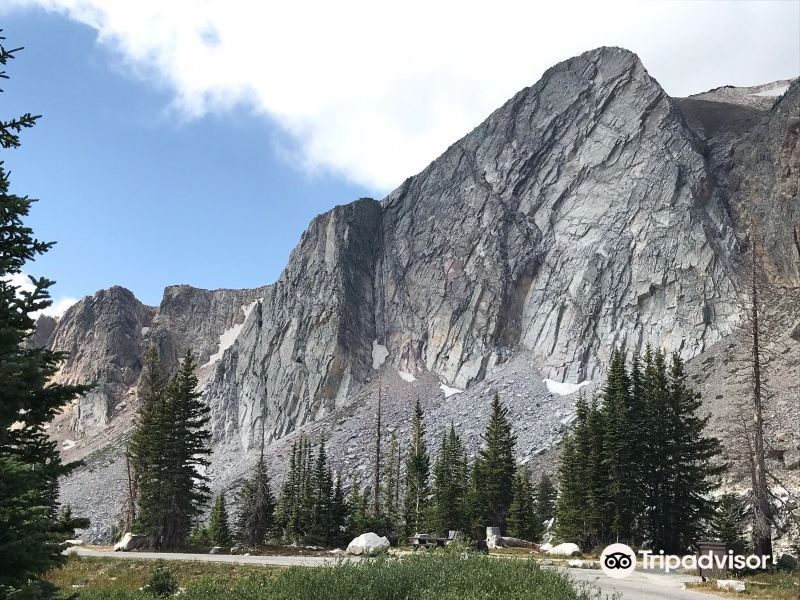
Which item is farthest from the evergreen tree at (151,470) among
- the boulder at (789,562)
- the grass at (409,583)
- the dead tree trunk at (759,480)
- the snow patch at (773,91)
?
the snow patch at (773,91)

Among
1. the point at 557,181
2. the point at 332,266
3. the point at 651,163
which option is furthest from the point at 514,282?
the point at 332,266

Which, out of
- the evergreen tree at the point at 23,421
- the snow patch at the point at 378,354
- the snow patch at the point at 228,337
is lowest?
the evergreen tree at the point at 23,421

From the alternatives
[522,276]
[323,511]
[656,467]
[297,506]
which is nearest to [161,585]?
Result: [656,467]

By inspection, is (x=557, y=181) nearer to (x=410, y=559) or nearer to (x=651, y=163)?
(x=651, y=163)

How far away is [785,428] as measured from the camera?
57875mm

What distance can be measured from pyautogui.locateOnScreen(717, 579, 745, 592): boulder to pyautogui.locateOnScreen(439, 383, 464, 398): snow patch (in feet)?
297

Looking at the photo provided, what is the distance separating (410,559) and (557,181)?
124110mm

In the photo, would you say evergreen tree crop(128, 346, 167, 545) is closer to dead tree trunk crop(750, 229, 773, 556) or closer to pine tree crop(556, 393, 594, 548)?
pine tree crop(556, 393, 594, 548)

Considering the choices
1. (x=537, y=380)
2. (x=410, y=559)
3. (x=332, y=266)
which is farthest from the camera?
(x=332, y=266)

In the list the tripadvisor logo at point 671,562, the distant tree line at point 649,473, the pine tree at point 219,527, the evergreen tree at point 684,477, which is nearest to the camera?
the tripadvisor logo at point 671,562

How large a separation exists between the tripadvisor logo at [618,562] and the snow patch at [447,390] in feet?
274

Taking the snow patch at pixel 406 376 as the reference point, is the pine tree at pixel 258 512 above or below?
below

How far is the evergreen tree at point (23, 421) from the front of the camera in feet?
25.2

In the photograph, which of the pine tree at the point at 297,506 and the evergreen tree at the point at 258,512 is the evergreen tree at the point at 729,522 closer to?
the pine tree at the point at 297,506
